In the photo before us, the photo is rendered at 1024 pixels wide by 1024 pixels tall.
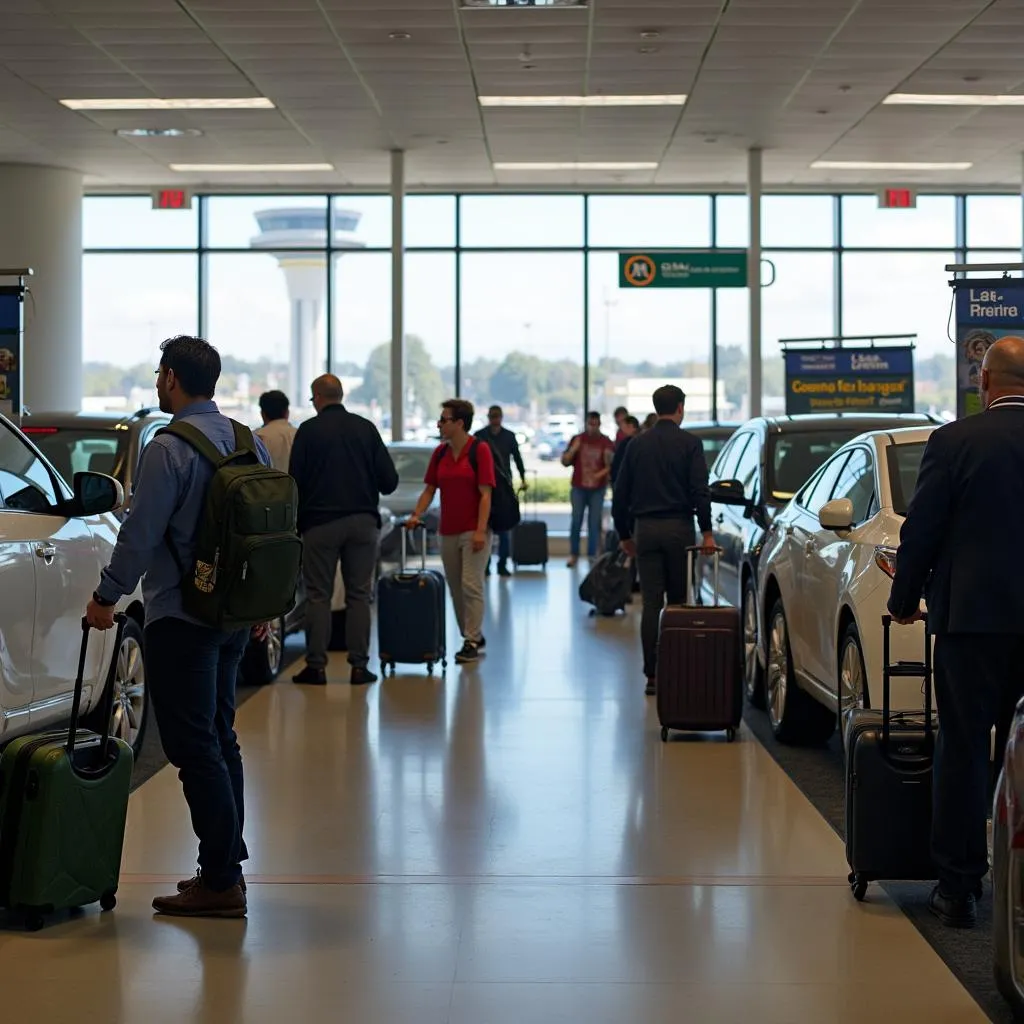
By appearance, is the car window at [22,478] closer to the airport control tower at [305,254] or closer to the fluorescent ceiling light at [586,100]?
the fluorescent ceiling light at [586,100]

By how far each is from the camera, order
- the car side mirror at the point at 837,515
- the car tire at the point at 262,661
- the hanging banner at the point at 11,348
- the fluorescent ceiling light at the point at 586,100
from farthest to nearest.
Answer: the fluorescent ceiling light at the point at 586,100
the hanging banner at the point at 11,348
the car tire at the point at 262,661
the car side mirror at the point at 837,515

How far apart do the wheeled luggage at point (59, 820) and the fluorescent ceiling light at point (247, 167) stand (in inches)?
689

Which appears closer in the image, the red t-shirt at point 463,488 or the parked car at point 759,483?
the parked car at point 759,483

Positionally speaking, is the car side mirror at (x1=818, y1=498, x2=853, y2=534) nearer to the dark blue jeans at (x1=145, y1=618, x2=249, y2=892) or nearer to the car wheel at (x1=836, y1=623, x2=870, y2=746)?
the car wheel at (x1=836, y1=623, x2=870, y2=746)

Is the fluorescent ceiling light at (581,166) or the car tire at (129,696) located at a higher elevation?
the fluorescent ceiling light at (581,166)

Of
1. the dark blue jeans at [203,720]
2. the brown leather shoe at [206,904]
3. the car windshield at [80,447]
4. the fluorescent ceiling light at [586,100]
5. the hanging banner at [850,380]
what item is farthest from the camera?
the hanging banner at [850,380]

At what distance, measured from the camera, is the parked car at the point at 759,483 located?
31.1ft

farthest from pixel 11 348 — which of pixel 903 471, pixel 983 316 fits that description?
pixel 903 471

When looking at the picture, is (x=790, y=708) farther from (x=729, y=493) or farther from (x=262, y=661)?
(x=262, y=661)

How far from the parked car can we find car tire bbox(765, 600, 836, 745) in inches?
30.6

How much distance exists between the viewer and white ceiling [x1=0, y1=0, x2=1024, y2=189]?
44.7ft

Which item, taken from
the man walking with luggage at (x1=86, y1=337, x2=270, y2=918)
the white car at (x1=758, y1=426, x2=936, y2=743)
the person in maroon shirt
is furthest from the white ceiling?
the man walking with luggage at (x1=86, y1=337, x2=270, y2=918)

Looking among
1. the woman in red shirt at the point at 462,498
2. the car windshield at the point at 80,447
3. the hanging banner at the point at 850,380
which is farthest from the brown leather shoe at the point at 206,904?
the hanging banner at the point at 850,380

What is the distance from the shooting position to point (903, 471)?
716 centimetres
